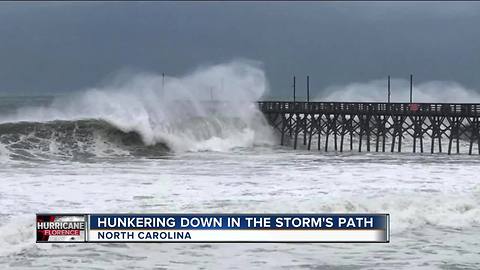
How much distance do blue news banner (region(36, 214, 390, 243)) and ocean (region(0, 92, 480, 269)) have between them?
0.26 metres

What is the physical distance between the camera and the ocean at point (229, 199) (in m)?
13.2

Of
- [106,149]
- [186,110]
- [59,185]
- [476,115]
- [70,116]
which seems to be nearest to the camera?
[59,185]

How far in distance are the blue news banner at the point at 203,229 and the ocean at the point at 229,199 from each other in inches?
10.1

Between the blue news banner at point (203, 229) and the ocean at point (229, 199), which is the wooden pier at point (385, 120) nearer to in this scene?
the ocean at point (229, 199)

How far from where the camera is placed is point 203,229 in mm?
13672

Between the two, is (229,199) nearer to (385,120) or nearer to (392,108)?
(385,120)

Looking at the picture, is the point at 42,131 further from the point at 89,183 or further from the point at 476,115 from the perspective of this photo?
the point at 476,115

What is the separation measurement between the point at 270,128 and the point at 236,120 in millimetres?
4138

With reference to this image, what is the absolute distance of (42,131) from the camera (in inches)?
1698

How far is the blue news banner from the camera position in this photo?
525 inches

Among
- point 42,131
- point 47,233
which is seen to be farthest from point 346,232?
point 42,131

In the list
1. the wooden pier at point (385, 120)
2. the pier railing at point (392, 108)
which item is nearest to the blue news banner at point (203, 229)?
the wooden pier at point (385, 120)

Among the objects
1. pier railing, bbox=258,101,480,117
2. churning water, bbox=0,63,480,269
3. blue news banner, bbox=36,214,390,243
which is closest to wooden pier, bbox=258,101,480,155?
pier railing, bbox=258,101,480,117

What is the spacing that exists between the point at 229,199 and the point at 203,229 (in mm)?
5762
